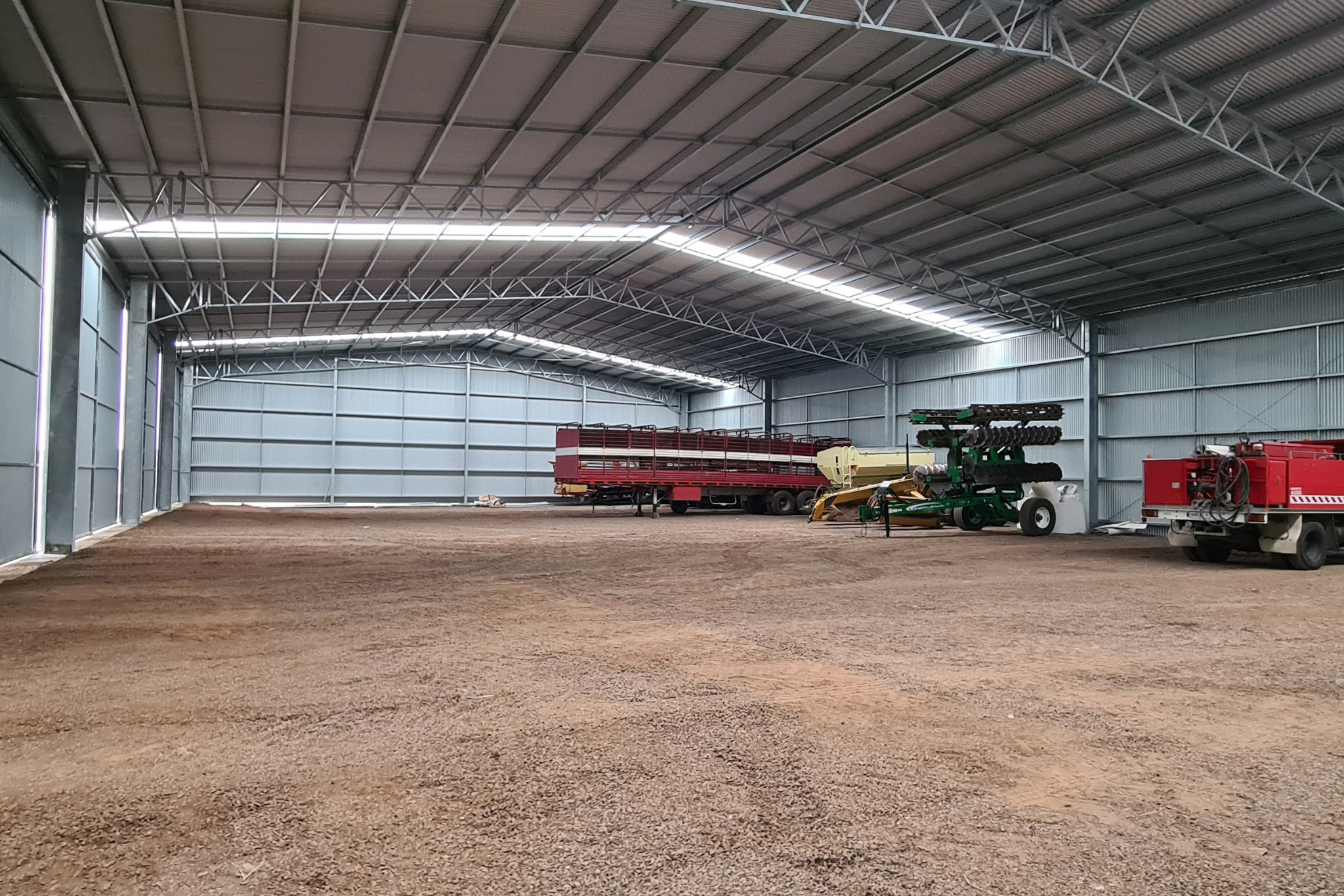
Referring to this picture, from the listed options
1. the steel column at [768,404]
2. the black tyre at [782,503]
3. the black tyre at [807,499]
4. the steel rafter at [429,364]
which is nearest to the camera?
the black tyre at [782,503]

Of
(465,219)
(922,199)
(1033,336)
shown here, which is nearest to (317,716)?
(465,219)

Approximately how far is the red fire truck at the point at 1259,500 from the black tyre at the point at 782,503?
60.3 ft

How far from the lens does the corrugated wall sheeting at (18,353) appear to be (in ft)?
39.4

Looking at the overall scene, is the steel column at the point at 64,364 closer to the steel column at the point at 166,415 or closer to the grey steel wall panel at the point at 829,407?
the steel column at the point at 166,415

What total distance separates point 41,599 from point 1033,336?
89.8 feet

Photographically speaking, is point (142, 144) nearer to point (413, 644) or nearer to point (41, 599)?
point (41, 599)

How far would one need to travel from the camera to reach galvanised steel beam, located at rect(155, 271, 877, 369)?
26.1 m

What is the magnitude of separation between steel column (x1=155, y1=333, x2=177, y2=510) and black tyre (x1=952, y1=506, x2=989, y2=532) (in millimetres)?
26599

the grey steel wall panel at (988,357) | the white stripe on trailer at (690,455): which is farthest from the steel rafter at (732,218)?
the white stripe on trailer at (690,455)

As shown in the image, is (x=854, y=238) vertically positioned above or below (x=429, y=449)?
above

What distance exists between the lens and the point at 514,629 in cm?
800

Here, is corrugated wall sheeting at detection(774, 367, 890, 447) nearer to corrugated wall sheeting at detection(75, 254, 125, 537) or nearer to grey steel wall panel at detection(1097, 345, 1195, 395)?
grey steel wall panel at detection(1097, 345, 1195, 395)

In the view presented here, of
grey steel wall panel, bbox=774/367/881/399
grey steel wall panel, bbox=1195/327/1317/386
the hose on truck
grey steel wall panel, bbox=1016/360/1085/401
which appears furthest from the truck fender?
grey steel wall panel, bbox=774/367/881/399

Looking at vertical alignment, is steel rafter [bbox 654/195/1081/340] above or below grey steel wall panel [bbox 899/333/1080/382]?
above
